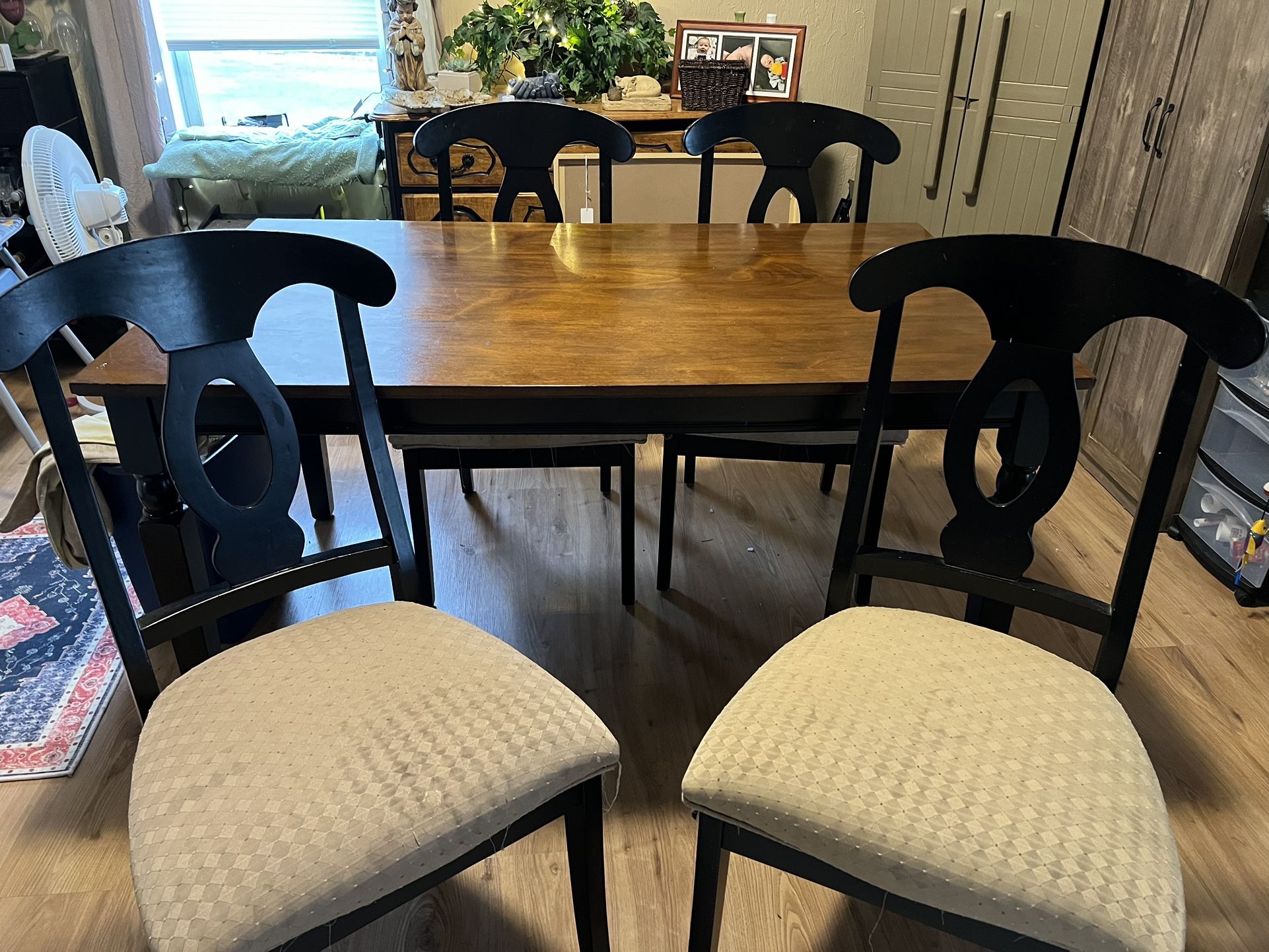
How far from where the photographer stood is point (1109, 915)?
0.88 m

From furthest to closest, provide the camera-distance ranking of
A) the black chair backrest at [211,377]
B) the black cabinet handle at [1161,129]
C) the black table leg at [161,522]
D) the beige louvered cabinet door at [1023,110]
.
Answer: the beige louvered cabinet door at [1023,110] < the black cabinet handle at [1161,129] < the black table leg at [161,522] < the black chair backrest at [211,377]

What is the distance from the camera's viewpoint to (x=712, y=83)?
3303 mm

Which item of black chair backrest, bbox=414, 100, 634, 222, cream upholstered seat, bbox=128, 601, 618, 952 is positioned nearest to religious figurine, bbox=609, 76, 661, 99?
black chair backrest, bbox=414, 100, 634, 222

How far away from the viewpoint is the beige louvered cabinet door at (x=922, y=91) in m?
2.99

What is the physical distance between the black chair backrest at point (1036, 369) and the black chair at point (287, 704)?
22.7 inches

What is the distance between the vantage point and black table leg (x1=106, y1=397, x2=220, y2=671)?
1291 mm

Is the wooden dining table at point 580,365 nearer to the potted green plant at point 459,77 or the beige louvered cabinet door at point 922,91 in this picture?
the beige louvered cabinet door at point 922,91

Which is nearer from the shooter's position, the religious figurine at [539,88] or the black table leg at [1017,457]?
the black table leg at [1017,457]

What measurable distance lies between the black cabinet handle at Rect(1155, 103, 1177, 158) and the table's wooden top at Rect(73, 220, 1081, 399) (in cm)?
77

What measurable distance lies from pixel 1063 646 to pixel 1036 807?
1057 millimetres

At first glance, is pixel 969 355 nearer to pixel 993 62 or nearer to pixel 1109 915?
pixel 1109 915

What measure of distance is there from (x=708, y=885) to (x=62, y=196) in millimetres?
2088

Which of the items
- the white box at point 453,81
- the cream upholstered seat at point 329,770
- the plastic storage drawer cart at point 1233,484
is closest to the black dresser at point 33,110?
the white box at point 453,81

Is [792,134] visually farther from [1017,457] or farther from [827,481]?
[1017,457]
